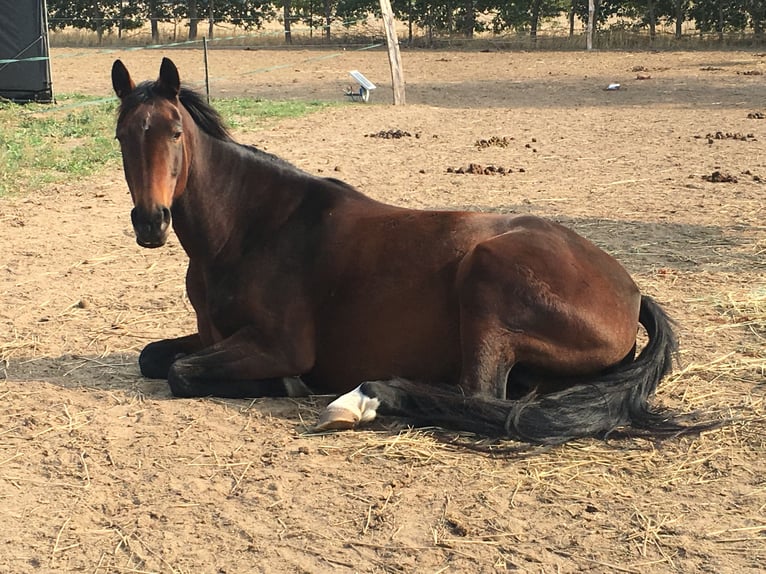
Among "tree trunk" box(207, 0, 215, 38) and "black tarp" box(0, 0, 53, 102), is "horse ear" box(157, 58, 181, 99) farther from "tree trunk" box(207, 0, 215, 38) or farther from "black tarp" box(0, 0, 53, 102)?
"tree trunk" box(207, 0, 215, 38)

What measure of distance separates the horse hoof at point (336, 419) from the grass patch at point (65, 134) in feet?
20.1

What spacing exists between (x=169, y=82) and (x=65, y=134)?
8950 mm

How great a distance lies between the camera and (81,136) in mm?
12273

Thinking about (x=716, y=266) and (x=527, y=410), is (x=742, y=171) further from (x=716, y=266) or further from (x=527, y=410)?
(x=527, y=410)

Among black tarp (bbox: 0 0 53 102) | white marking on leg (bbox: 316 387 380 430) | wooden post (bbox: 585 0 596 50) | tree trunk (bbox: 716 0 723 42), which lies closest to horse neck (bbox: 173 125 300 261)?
white marking on leg (bbox: 316 387 380 430)

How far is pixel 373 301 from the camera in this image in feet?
13.6

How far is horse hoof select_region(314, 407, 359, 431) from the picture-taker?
3.79 m

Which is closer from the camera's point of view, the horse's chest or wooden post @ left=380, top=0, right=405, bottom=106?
the horse's chest

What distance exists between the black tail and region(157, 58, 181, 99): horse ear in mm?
1582

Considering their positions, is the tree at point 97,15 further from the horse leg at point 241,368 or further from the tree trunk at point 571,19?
the horse leg at point 241,368

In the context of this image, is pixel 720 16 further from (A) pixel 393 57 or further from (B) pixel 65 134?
(B) pixel 65 134

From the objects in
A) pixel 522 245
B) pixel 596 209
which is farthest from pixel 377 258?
pixel 596 209

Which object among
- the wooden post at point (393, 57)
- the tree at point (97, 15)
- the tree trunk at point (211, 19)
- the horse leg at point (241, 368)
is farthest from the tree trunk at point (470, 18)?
the horse leg at point (241, 368)

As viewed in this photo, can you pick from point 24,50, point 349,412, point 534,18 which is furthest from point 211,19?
point 349,412
